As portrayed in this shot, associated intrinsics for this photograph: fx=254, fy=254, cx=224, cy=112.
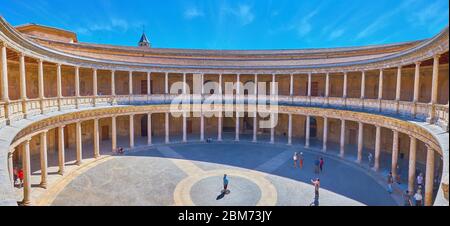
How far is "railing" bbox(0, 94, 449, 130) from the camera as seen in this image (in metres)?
12.7

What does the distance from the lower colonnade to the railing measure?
0.87 meters

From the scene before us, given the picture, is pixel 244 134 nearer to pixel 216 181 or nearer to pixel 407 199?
pixel 216 181

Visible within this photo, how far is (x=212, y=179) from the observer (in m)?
19.4

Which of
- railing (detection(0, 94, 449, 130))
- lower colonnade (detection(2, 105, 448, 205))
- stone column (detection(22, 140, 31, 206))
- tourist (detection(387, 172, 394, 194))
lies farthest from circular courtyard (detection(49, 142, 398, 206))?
railing (detection(0, 94, 449, 130))

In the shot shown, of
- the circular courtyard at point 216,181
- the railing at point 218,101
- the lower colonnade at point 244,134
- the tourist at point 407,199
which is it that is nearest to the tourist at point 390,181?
the circular courtyard at point 216,181

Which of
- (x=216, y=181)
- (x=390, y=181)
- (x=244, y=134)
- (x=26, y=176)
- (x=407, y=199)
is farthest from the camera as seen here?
(x=244, y=134)

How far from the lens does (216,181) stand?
1900 cm

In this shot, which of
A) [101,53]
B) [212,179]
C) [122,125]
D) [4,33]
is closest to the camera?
[4,33]

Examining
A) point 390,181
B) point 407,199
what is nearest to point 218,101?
point 390,181

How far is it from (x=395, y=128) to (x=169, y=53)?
91.1ft

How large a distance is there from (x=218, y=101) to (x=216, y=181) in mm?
14820

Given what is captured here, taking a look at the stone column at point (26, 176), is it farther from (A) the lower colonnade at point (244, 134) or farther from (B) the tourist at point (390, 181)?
(B) the tourist at point (390, 181)

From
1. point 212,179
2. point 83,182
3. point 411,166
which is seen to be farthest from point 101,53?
point 411,166
